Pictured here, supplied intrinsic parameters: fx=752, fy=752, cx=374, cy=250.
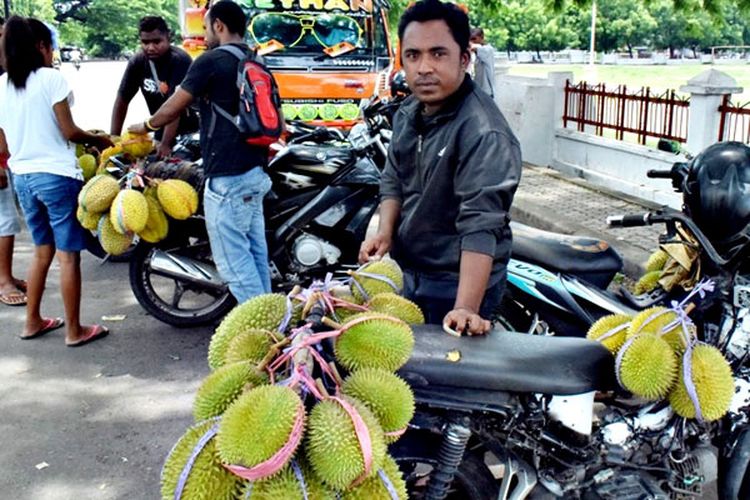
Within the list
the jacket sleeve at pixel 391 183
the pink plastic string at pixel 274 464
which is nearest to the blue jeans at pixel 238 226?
the jacket sleeve at pixel 391 183

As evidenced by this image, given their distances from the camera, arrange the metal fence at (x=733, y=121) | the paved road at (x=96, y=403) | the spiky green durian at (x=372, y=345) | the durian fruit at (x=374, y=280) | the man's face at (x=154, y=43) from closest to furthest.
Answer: the spiky green durian at (x=372, y=345)
the durian fruit at (x=374, y=280)
the paved road at (x=96, y=403)
the man's face at (x=154, y=43)
the metal fence at (x=733, y=121)

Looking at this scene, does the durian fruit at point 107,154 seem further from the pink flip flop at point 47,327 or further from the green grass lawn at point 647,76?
the green grass lawn at point 647,76

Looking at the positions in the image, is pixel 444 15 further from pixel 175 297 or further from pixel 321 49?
pixel 321 49

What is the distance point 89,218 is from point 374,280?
2.52 m

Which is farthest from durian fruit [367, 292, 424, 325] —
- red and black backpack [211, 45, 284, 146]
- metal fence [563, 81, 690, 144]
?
metal fence [563, 81, 690, 144]

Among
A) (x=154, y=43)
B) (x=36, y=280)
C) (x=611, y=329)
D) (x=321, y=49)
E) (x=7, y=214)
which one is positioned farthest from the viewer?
(x=321, y=49)

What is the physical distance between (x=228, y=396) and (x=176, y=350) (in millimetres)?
3002

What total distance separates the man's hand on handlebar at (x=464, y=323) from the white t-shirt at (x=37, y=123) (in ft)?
10.2

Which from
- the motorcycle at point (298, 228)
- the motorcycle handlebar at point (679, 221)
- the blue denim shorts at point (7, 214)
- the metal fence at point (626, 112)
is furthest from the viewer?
the metal fence at point (626, 112)

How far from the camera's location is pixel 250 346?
1825mm

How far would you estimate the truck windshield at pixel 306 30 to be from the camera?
9539 millimetres

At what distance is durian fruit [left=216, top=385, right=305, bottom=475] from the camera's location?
Answer: 4.77 ft

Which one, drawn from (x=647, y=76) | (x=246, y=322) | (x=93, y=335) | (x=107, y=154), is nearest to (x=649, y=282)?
(x=246, y=322)

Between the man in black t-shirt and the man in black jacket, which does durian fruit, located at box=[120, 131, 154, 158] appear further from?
the man in black jacket
